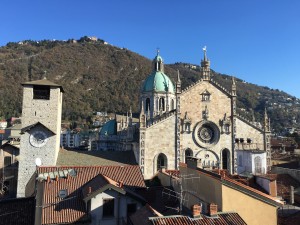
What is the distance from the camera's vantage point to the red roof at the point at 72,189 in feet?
60.8

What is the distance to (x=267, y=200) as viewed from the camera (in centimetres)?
1584

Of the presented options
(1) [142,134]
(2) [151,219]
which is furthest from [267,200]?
(1) [142,134]

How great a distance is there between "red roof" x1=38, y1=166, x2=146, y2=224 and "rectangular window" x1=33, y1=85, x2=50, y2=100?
1561 cm

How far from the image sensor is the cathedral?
41938 millimetres

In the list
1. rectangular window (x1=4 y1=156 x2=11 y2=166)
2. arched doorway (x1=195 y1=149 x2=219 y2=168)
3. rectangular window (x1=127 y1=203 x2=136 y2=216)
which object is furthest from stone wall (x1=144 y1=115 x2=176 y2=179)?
rectangular window (x1=127 y1=203 x2=136 y2=216)

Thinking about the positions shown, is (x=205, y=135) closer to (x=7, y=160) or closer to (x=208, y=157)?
(x=208, y=157)

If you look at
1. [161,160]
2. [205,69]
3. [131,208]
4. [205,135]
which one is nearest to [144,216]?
[131,208]

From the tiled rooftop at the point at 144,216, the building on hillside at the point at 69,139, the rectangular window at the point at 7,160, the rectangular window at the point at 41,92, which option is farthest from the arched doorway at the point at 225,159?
the building on hillside at the point at 69,139

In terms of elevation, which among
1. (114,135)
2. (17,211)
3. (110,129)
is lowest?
(17,211)

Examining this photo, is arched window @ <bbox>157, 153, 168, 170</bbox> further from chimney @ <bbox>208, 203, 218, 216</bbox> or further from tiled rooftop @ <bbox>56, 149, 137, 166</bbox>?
chimney @ <bbox>208, 203, 218, 216</bbox>

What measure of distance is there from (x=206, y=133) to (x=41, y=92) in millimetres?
24155

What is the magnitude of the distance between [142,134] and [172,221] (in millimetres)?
27749

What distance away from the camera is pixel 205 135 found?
44875mm

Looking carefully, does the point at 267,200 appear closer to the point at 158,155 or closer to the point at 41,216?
the point at 41,216
